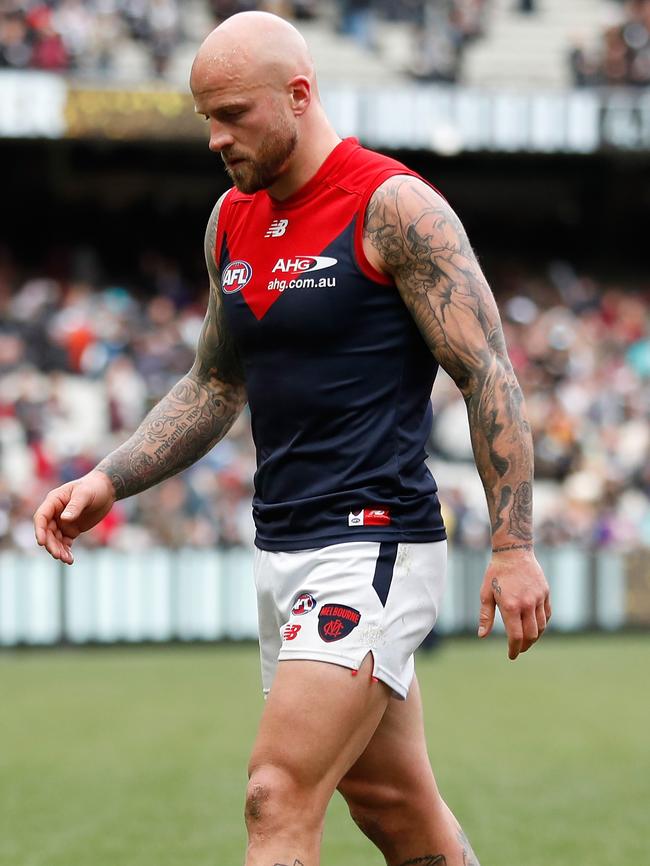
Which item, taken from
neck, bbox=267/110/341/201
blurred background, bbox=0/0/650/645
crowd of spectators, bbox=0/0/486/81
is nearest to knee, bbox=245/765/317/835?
neck, bbox=267/110/341/201

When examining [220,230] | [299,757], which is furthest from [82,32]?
[299,757]

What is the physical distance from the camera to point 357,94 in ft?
75.8

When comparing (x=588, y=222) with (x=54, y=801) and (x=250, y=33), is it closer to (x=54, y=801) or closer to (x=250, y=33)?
(x=54, y=801)

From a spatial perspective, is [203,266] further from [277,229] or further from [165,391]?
[277,229]

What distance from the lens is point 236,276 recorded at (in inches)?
161

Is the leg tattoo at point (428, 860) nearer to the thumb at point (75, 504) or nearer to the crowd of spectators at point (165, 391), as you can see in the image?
the thumb at point (75, 504)

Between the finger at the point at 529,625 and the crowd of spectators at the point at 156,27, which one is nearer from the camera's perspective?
the finger at the point at 529,625

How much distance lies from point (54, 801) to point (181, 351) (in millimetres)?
13403

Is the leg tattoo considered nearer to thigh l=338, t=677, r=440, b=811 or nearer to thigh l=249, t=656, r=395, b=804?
thigh l=338, t=677, r=440, b=811

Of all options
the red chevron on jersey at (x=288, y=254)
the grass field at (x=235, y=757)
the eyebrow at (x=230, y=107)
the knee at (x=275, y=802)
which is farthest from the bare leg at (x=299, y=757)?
the grass field at (x=235, y=757)

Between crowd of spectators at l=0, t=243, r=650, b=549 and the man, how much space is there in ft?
41.9

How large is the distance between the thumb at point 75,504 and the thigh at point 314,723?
79cm

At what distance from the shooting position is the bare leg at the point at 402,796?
399 cm

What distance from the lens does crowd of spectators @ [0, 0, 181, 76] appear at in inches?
878
